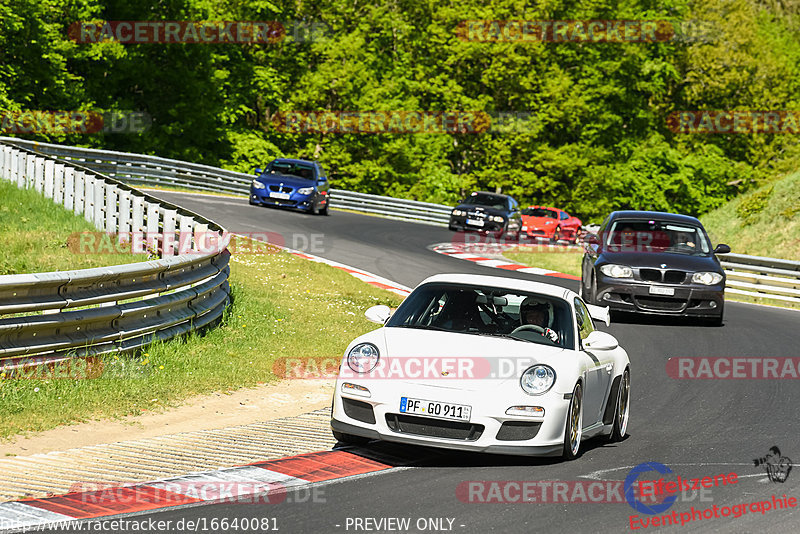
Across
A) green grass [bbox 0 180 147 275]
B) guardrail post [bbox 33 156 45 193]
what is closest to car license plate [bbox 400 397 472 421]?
green grass [bbox 0 180 147 275]

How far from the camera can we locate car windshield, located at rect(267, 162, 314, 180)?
34.3 meters

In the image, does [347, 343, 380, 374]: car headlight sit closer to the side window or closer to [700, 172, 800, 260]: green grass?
the side window

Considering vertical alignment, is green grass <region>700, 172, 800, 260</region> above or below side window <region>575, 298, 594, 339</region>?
below

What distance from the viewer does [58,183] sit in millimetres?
22656

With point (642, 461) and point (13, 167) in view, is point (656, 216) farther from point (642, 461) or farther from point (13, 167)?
point (13, 167)

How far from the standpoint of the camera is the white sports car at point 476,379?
754cm

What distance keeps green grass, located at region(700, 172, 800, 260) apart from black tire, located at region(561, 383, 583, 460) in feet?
86.1

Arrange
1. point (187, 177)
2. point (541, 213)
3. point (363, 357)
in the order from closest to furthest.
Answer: point (363, 357), point (187, 177), point (541, 213)

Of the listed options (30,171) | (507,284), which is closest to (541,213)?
(30,171)

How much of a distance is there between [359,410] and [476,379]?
0.84 meters

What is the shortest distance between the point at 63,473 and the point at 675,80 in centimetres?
6347

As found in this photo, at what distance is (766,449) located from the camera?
892 centimetres

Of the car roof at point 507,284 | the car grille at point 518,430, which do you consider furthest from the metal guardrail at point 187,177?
the car grille at point 518,430

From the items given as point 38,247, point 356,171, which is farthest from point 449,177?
point 38,247
